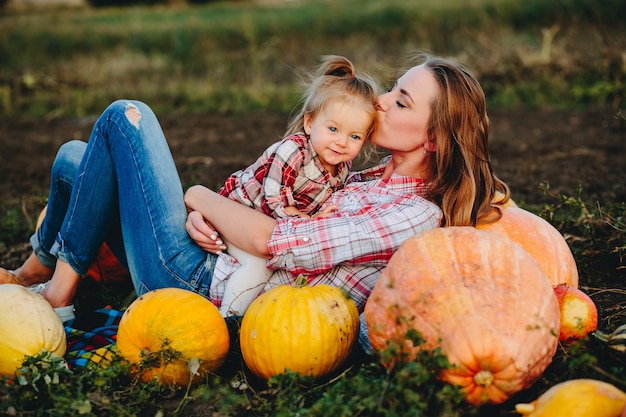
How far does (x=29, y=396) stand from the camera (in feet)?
8.91


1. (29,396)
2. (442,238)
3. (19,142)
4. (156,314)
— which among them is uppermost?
(442,238)

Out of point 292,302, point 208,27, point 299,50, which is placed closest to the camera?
point 292,302

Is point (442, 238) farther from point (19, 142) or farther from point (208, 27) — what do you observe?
point (208, 27)

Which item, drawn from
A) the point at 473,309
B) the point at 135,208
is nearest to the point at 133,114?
the point at 135,208

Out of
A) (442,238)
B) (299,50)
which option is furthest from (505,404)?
(299,50)

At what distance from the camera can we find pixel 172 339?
114 inches

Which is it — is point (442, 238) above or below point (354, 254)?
above

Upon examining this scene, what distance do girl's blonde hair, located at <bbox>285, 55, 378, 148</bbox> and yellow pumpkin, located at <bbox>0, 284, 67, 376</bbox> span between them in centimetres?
159

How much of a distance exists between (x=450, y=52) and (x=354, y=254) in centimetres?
1104

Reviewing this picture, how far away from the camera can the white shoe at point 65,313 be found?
359 cm

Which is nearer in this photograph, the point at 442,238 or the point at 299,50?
the point at 442,238

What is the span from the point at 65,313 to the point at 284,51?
1155cm

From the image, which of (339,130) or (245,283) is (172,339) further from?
(339,130)

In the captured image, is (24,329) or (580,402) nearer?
(580,402)
